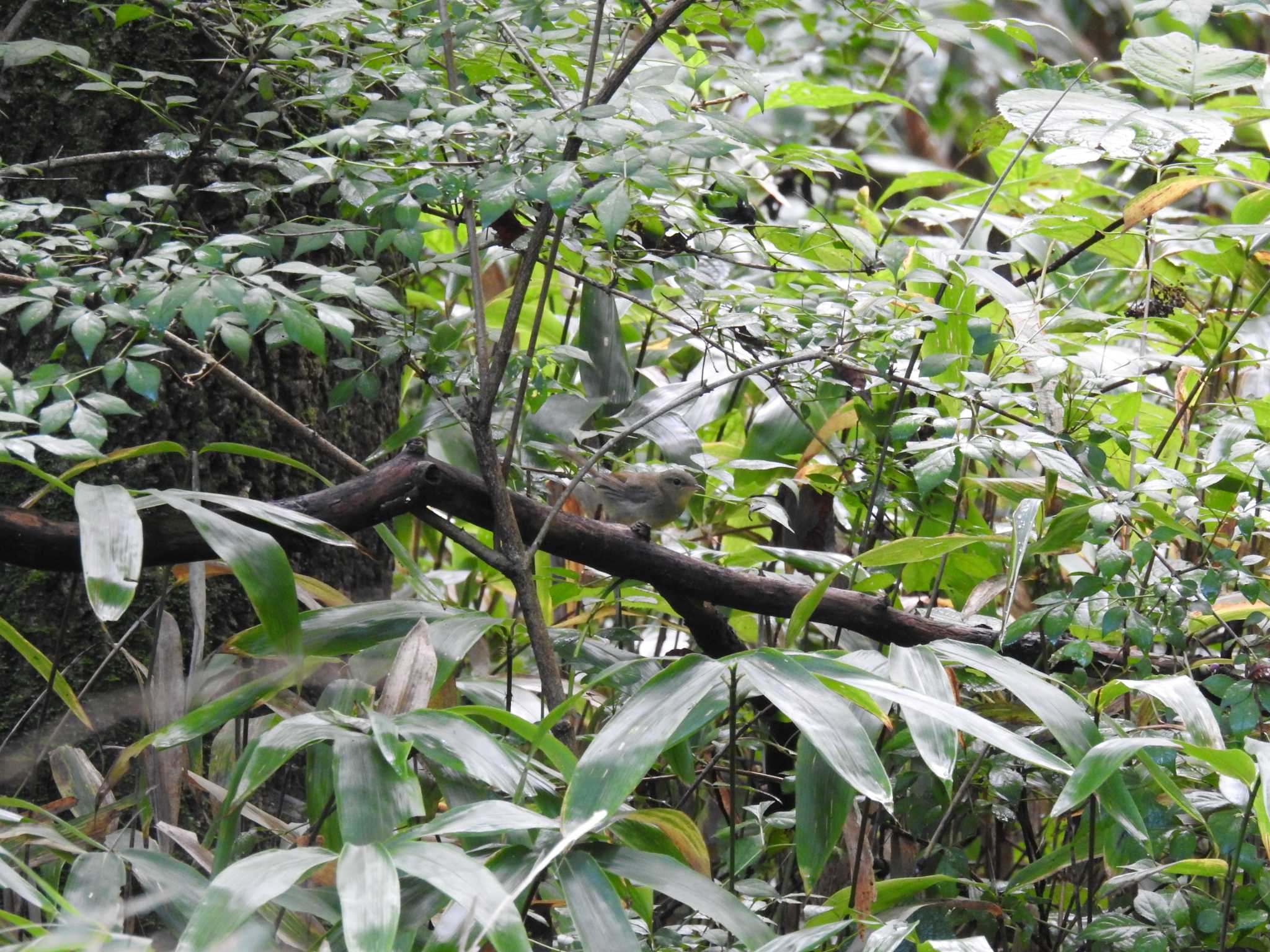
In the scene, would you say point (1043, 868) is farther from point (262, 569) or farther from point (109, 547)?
point (109, 547)

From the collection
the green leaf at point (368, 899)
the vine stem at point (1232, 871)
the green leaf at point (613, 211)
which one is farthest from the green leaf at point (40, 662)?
the vine stem at point (1232, 871)

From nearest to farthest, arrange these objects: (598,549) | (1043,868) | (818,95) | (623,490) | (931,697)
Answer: (931,697), (1043,868), (598,549), (818,95), (623,490)

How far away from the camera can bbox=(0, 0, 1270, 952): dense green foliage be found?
1.16m

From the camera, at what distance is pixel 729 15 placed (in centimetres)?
186

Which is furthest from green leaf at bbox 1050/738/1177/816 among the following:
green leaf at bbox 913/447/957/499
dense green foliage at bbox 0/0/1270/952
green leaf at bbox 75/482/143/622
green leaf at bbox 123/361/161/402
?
green leaf at bbox 123/361/161/402

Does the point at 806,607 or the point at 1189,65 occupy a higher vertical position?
the point at 1189,65

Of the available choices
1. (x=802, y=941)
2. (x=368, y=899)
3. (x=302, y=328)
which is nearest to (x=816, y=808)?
(x=802, y=941)

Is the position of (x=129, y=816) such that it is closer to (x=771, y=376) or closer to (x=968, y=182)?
(x=771, y=376)

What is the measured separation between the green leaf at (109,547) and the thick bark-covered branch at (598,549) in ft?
0.57

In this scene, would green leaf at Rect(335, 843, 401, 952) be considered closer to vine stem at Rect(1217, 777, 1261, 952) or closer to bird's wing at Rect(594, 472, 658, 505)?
vine stem at Rect(1217, 777, 1261, 952)

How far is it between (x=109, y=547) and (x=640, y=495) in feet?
4.49

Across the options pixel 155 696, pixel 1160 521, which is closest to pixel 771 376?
pixel 1160 521

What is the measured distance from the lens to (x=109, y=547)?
120 centimetres

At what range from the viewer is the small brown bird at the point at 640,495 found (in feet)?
7.67
